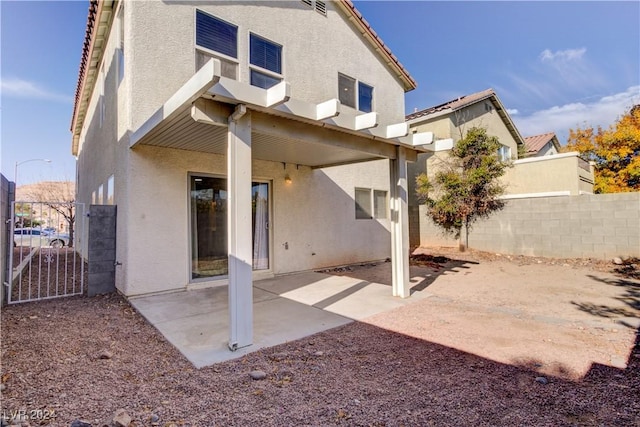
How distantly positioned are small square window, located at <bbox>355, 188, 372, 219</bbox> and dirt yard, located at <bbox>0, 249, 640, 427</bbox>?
541 centimetres

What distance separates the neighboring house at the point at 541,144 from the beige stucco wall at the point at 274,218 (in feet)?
44.0

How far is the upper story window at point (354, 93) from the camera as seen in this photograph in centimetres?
1039

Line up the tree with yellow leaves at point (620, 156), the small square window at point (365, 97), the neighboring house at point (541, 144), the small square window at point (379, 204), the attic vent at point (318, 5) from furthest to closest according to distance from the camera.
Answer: the neighboring house at point (541, 144) < the tree with yellow leaves at point (620, 156) < the small square window at point (379, 204) < the small square window at point (365, 97) < the attic vent at point (318, 5)

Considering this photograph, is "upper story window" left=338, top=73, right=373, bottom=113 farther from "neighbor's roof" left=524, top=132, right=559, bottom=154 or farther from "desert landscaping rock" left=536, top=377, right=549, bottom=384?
"neighbor's roof" left=524, top=132, right=559, bottom=154

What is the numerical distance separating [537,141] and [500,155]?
30.1ft

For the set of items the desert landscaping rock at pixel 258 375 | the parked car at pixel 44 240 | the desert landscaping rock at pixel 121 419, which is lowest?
the desert landscaping rock at pixel 258 375

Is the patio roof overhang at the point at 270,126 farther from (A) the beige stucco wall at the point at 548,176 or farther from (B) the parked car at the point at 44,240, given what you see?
(A) the beige stucco wall at the point at 548,176

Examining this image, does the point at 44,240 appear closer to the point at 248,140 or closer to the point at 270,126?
the point at 270,126

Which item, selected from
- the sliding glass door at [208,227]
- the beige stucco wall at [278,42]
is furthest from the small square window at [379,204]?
the sliding glass door at [208,227]

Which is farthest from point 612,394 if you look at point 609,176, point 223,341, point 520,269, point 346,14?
point 609,176

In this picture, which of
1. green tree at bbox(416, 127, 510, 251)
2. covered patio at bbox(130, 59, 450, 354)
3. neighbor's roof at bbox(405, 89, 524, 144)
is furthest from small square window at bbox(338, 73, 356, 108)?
neighbor's roof at bbox(405, 89, 524, 144)

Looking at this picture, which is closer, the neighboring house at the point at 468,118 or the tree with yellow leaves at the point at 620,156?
the neighboring house at the point at 468,118

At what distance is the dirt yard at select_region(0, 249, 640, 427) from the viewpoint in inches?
107

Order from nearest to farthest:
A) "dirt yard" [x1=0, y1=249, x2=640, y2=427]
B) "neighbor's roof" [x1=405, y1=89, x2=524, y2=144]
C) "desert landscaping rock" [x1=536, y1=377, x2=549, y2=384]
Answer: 1. "dirt yard" [x1=0, y1=249, x2=640, y2=427]
2. "desert landscaping rock" [x1=536, y1=377, x2=549, y2=384]
3. "neighbor's roof" [x1=405, y1=89, x2=524, y2=144]
